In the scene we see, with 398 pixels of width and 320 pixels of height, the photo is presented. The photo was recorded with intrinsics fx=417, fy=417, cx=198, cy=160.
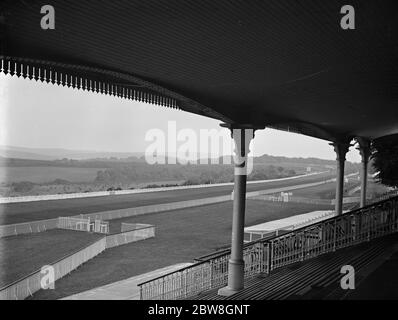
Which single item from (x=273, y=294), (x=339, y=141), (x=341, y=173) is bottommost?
(x=273, y=294)

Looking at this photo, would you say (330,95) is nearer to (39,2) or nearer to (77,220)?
(39,2)

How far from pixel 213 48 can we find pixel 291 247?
5.76 m

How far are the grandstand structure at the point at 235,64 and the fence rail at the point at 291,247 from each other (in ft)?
0.11

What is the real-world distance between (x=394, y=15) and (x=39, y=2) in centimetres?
327

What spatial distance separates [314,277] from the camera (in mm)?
7844

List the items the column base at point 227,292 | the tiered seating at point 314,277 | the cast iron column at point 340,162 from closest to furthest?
the tiered seating at point 314,277 < the column base at point 227,292 < the cast iron column at point 340,162

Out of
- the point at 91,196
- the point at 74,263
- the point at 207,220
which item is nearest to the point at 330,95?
the point at 74,263

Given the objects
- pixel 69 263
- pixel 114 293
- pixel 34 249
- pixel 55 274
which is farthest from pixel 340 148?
pixel 34 249

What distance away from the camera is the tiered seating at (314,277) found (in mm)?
6781

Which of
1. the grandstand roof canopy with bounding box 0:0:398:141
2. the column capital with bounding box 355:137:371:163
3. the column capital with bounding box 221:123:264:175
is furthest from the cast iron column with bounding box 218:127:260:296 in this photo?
the column capital with bounding box 355:137:371:163

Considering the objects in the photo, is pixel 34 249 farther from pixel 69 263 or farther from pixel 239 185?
pixel 239 185

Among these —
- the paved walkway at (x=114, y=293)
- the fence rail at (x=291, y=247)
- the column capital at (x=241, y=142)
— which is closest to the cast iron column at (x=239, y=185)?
the column capital at (x=241, y=142)

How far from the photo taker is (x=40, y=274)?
1163cm

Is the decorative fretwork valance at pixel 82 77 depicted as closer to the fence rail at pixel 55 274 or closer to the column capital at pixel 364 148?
the fence rail at pixel 55 274
